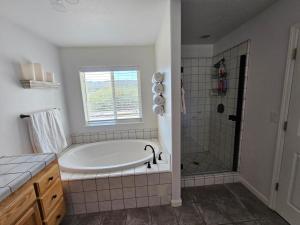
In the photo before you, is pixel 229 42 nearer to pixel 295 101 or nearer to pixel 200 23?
pixel 200 23

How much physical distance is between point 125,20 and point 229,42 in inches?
66.1

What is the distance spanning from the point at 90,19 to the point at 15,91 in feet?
3.83

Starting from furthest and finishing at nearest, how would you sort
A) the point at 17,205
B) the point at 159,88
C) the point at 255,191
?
the point at 159,88
the point at 255,191
the point at 17,205

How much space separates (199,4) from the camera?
1505 mm

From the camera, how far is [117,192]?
1.80 m

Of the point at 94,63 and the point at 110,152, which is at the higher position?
the point at 94,63

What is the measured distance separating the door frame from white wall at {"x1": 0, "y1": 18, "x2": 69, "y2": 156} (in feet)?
9.30

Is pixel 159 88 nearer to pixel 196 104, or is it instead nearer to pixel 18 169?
pixel 196 104

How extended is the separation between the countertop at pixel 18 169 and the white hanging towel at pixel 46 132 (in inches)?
14.7

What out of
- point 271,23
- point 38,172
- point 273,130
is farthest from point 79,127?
point 271,23

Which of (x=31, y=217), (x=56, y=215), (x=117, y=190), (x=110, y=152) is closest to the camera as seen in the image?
(x=31, y=217)

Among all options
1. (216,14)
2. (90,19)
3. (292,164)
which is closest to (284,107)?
(292,164)

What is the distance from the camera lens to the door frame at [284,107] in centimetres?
139

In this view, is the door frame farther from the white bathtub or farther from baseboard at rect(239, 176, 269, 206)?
the white bathtub
